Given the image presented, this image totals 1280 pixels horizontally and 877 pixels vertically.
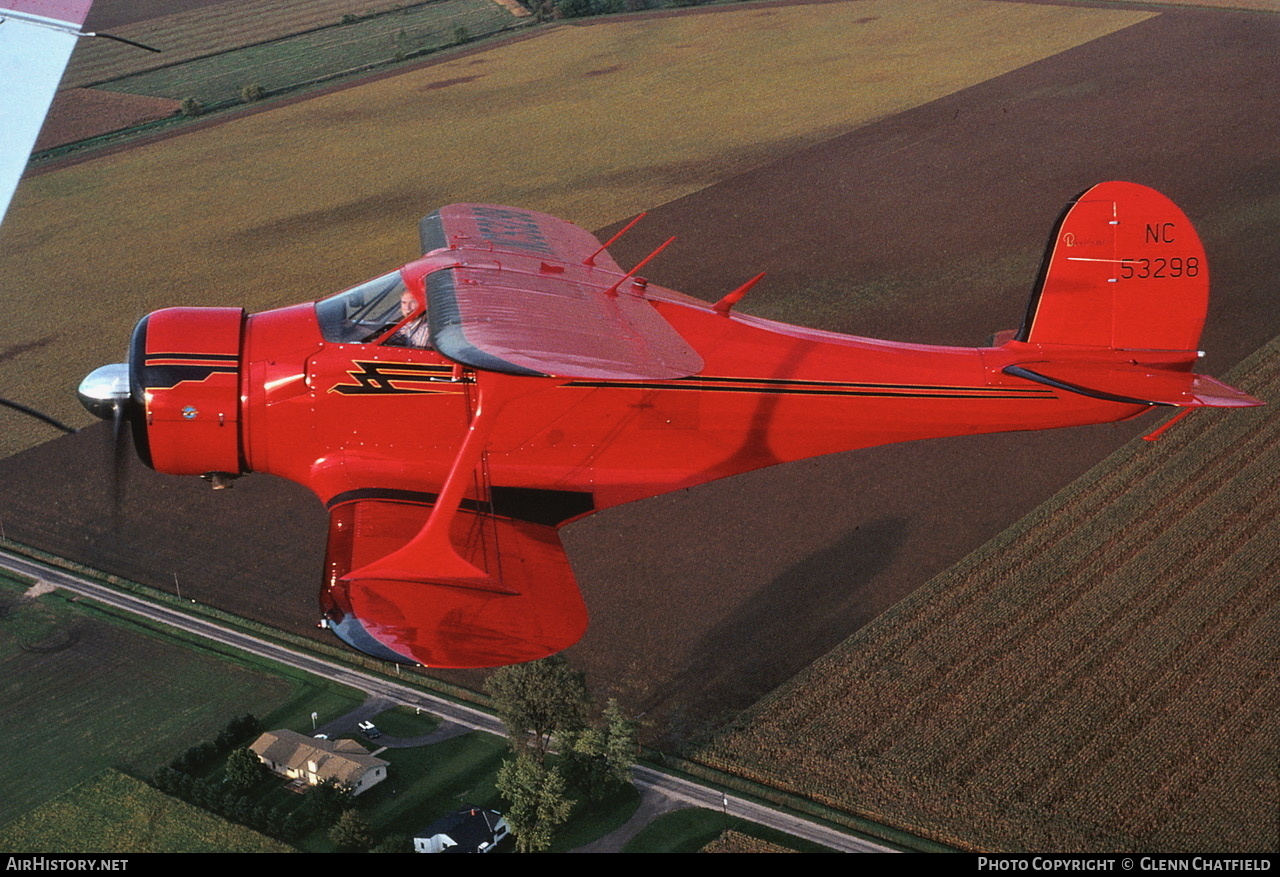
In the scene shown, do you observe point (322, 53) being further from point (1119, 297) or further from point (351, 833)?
point (1119, 297)

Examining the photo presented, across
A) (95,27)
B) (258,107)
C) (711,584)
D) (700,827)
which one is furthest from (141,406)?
(95,27)

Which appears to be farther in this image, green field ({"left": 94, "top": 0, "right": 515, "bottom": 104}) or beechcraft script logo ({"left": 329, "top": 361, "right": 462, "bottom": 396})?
green field ({"left": 94, "top": 0, "right": 515, "bottom": 104})

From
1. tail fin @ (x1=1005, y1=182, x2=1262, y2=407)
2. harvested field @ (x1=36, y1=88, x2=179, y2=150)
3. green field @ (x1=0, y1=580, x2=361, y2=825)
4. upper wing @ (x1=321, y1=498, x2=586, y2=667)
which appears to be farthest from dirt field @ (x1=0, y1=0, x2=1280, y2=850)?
harvested field @ (x1=36, y1=88, x2=179, y2=150)

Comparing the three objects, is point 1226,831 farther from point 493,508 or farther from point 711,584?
point 493,508

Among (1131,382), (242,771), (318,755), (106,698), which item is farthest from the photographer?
(106,698)

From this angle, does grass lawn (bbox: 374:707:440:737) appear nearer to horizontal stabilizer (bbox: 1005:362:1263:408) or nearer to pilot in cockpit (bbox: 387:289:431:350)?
pilot in cockpit (bbox: 387:289:431:350)

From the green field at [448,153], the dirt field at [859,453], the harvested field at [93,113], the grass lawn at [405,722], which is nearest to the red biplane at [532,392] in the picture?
the dirt field at [859,453]

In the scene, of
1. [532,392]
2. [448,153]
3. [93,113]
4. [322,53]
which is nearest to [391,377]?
[532,392]
